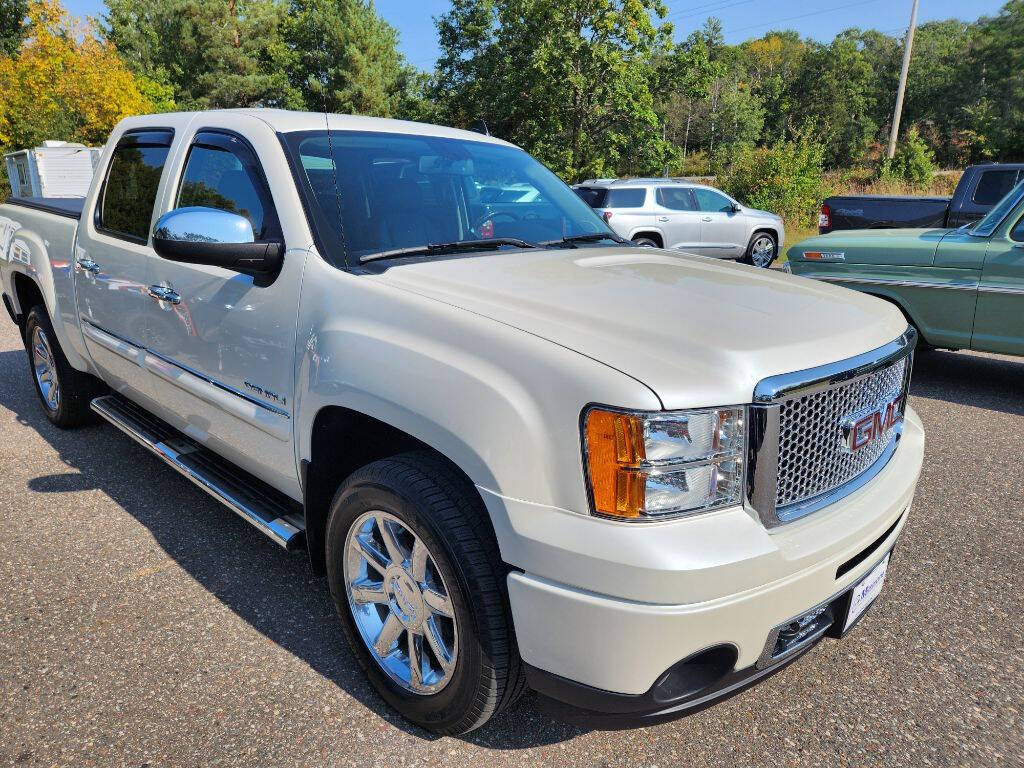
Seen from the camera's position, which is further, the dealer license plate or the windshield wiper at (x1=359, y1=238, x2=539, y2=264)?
the windshield wiper at (x1=359, y1=238, x2=539, y2=264)

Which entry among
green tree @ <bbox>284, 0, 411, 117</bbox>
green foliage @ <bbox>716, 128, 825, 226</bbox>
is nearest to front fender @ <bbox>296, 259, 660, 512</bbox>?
green foliage @ <bbox>716, 128, 825, 226</bbox>

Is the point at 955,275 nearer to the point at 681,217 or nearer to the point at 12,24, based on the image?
the point at 681,217

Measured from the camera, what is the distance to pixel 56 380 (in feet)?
15.8

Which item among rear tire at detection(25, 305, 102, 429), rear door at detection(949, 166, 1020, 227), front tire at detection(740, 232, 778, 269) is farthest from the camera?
front tire at detection(740, 232, 778, 269)

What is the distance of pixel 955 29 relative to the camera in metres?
96.9

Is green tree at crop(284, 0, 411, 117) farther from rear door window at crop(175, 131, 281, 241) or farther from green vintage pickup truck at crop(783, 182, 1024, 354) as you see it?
rear door window at crop(175, 131, 281, 241)

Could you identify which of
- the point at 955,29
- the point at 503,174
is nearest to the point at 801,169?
the point at 503,174

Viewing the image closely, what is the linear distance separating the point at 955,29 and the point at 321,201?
11940 cm

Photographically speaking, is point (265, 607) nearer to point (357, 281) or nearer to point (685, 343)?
point (357, 281)

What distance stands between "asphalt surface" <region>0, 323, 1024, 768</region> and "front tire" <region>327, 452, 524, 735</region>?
0.56 ft

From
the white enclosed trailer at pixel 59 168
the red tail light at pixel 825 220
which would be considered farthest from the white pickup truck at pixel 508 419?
the white enclosed trailer at pixel 59 168

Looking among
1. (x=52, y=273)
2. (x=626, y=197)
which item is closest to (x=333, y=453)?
(x=52, y=273)

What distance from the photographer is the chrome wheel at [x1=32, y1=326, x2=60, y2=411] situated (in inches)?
190

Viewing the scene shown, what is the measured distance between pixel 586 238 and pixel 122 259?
218 cm
